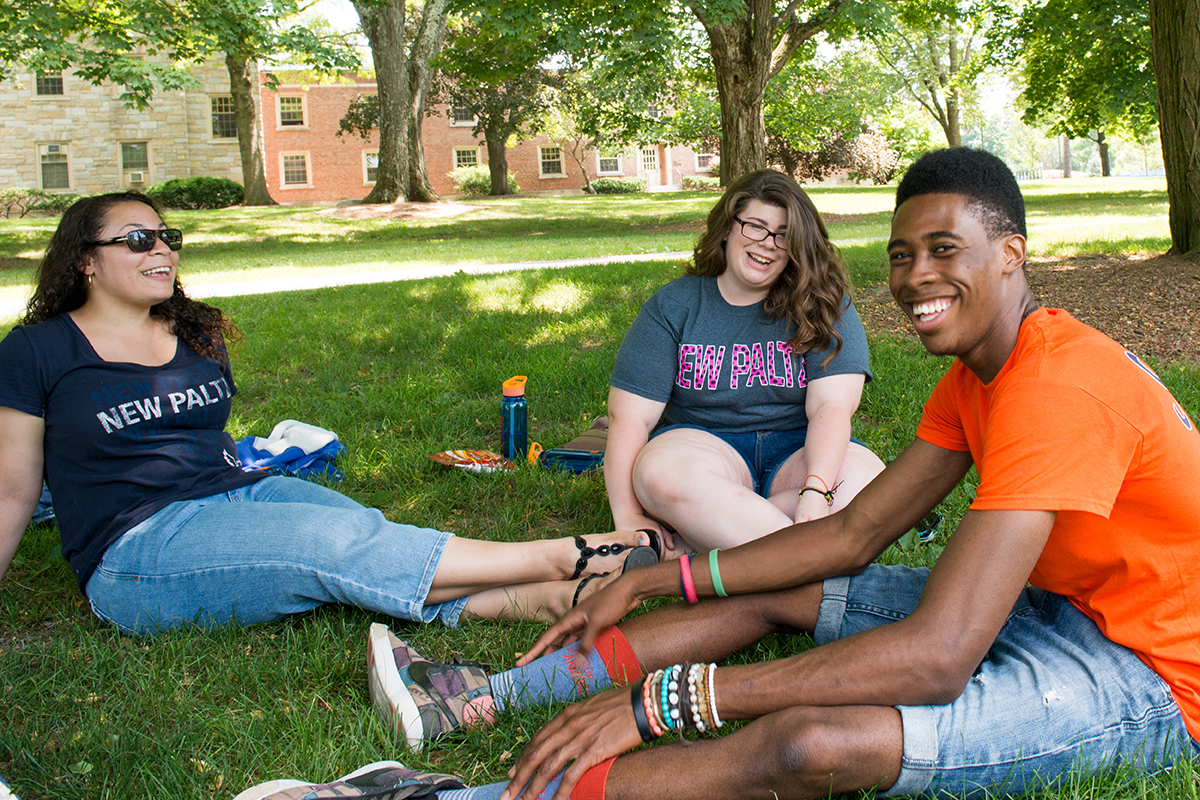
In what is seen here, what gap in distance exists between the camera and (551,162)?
42688 mm

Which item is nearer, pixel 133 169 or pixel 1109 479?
pixel 1109 479

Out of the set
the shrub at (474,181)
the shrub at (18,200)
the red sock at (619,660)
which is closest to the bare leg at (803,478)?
the red sock at (619,660)

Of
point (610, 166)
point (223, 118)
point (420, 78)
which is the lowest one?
point (420, 78)

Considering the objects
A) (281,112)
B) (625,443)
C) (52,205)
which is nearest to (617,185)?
(281,112)

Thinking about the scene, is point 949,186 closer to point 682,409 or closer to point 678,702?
point 678,702

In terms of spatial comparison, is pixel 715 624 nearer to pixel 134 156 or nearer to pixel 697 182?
pixel 697 182

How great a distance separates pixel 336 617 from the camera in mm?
2900

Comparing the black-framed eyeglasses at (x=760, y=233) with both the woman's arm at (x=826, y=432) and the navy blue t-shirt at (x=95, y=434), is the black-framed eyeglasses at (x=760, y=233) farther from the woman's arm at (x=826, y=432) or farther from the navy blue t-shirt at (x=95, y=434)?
the navy blue t-shirt at (x=95, y=434)

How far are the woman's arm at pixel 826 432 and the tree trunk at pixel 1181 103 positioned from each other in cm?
558

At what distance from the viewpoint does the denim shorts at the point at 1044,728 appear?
1.79 metres

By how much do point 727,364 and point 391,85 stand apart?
19690 mm

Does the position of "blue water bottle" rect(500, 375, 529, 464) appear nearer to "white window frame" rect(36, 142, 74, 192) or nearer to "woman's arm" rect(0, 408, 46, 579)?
"woman's arm" rect(0, 408, 46, 579)

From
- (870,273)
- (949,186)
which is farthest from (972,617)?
(870,273)

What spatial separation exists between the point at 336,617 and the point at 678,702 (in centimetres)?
145
